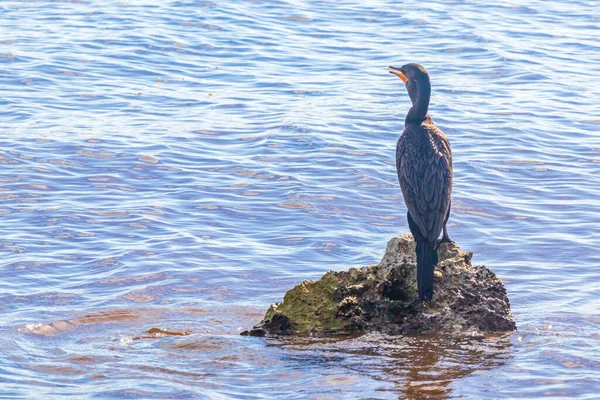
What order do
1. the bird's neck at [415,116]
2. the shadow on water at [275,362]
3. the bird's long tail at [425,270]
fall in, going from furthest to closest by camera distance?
the bird's neck at [415,116]
the bird's long tail at [425,270]
the shadow on water at [275,362]

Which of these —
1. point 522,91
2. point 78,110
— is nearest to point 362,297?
point 78,110

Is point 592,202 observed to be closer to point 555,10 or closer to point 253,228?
point 253,228

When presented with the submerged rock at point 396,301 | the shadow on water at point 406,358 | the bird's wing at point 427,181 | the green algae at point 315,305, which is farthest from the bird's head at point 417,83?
the shadow on water at point 406,358

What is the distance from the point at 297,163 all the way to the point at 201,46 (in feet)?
20.7

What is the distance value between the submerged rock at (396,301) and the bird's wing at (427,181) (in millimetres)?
277

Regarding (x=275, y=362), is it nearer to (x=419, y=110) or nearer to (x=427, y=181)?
(x=427, y=181)

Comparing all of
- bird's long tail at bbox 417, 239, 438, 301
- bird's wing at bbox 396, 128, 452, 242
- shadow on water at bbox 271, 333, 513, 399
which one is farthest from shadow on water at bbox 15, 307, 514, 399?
bird's wing at bbox 396, 128, 452, 242

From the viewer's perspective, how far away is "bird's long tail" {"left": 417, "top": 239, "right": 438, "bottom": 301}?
6152 millimetres

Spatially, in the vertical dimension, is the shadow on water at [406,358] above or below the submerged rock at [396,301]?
below

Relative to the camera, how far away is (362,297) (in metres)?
6.38

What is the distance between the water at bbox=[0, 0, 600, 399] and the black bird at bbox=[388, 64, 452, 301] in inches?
21.4

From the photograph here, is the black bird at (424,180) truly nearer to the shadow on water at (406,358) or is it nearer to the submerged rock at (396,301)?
the submerged rock at (396,301)

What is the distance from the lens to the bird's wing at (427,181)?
666 centimetres

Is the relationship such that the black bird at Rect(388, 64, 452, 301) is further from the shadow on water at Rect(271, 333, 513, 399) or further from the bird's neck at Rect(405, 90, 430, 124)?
the shadow on water at Rect(271, 333, 513, 399)
